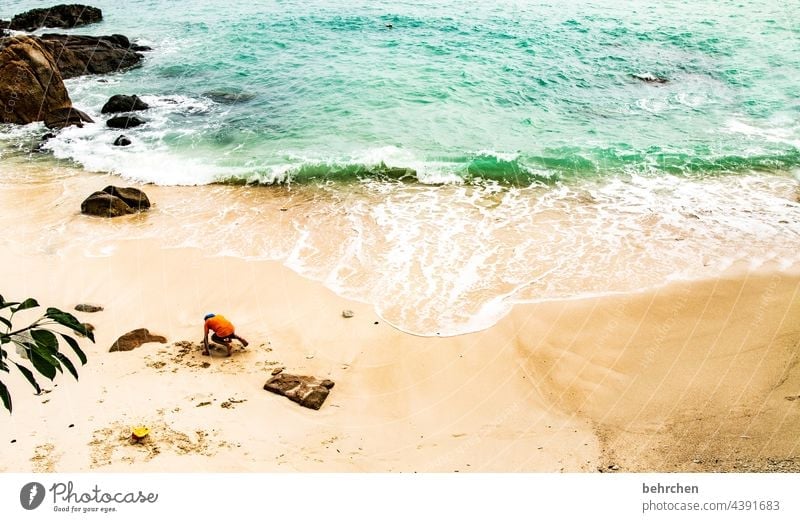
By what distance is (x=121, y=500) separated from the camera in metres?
4.45

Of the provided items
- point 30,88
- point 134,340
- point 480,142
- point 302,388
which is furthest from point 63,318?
point 30,88

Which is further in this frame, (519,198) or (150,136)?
(150,136)

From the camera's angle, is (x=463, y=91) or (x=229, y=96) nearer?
(x=463, y=91)

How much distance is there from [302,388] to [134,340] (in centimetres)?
273

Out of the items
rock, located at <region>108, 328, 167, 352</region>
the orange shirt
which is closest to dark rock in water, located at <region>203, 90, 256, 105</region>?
rock, located at <region>108, 328, 167, 352</region>

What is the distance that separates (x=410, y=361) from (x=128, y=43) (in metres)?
23.7

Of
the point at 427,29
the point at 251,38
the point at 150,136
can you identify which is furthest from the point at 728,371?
the point at 251,38

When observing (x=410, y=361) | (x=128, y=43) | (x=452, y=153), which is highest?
(x=128, y=43)

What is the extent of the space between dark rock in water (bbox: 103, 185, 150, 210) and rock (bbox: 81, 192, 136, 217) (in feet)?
0.48

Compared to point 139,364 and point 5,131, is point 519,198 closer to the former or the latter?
point 139,364

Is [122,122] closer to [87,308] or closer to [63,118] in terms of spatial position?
[63,118]

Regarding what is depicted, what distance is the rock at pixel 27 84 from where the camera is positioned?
1672 centimetres

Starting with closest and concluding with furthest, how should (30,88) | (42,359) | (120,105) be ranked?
(42,359)
(30,88)
(120,105)

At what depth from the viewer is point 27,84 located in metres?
17.0
